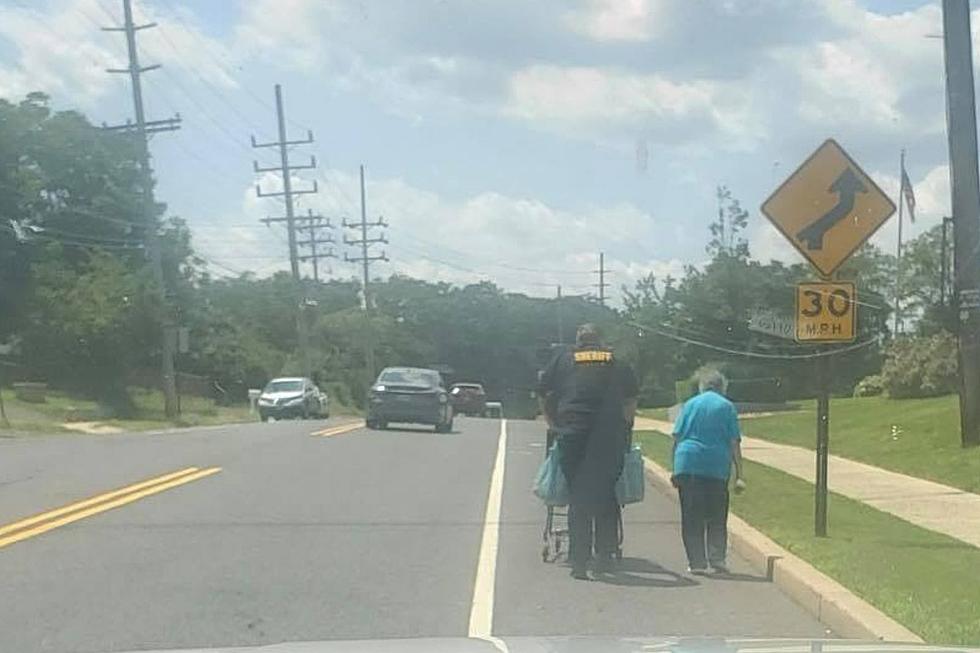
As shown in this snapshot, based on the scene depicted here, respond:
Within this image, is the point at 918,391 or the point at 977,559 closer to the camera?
the point at 977,559

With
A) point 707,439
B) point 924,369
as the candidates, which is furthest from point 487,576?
point 924,369

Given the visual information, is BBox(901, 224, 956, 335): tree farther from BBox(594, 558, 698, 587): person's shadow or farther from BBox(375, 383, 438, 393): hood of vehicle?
BBox(594, 558, 698, 587): person's shadow

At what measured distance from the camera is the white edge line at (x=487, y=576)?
834 cm

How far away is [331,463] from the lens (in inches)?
804

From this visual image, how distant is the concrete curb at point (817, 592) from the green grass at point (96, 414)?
25.1 metres

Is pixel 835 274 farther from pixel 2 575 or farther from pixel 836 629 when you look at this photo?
pixel 2 575

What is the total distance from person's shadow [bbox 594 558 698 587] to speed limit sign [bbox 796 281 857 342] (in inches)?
92.5

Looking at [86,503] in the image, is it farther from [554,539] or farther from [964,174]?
[964,174]

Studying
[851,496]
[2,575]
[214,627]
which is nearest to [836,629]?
[214,627]

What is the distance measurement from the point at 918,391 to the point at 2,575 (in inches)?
1015

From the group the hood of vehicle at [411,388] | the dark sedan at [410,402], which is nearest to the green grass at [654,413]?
the dark sedan at [410,402]

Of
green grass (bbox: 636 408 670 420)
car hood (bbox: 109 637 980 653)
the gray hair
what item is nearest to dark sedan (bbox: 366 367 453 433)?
green grass (bbox: 636 408 670 420)

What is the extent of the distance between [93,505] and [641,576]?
248 inches

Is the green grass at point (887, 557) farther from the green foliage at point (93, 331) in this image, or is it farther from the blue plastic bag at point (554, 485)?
the green foliage at point (93, 331)
